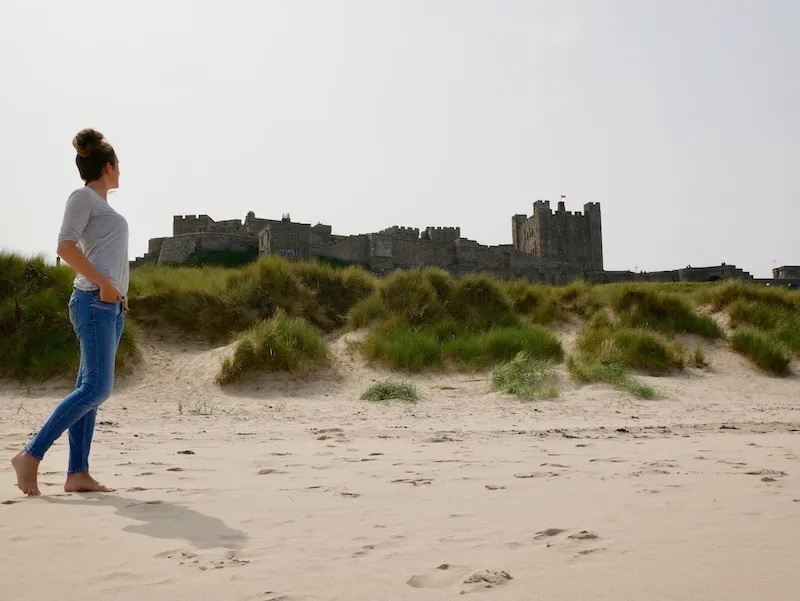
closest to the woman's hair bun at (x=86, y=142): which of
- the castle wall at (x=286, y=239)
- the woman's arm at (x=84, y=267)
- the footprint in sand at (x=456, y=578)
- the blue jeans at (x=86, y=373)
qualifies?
the woman's arm at (x=84, y=267)

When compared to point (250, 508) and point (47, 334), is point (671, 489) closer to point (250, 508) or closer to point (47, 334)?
point (250, 508)

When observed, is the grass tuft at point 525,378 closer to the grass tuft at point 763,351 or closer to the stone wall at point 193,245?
the grass tuft at point 763,351

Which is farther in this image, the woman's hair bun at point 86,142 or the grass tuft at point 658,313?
the grass tuft at point 658,313

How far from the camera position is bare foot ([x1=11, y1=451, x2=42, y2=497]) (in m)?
2.87

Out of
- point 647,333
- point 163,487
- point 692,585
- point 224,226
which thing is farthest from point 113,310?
point 224,226

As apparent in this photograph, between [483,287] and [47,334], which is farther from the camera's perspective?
[483,287]

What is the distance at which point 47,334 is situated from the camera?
29.7 ft

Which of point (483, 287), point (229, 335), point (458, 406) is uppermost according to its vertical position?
point (483, 287)

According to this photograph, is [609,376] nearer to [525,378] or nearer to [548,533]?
[525,378]

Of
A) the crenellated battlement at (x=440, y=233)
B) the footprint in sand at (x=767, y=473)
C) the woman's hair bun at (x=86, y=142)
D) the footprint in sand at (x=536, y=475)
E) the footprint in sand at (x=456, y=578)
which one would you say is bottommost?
the footprint in sand at (x=536, y=475)

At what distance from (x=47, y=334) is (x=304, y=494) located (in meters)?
7.77

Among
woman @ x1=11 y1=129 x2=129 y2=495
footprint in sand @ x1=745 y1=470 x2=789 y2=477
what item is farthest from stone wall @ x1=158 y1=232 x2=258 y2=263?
footprint in sand @ x1=745 y1=470 x2=789 y2=477

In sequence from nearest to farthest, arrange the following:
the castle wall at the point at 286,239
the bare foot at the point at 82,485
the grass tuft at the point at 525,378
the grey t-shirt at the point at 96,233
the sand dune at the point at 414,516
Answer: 1. the sand dune at the point at 414,516
2. the bare foot at the point at 82,485
3. the grey t-shirt at the point at 96,233
4. the grass tuft at the point at 525,378
5. the castle wall at the point at 286,239

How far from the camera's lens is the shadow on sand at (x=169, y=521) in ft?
7.29
